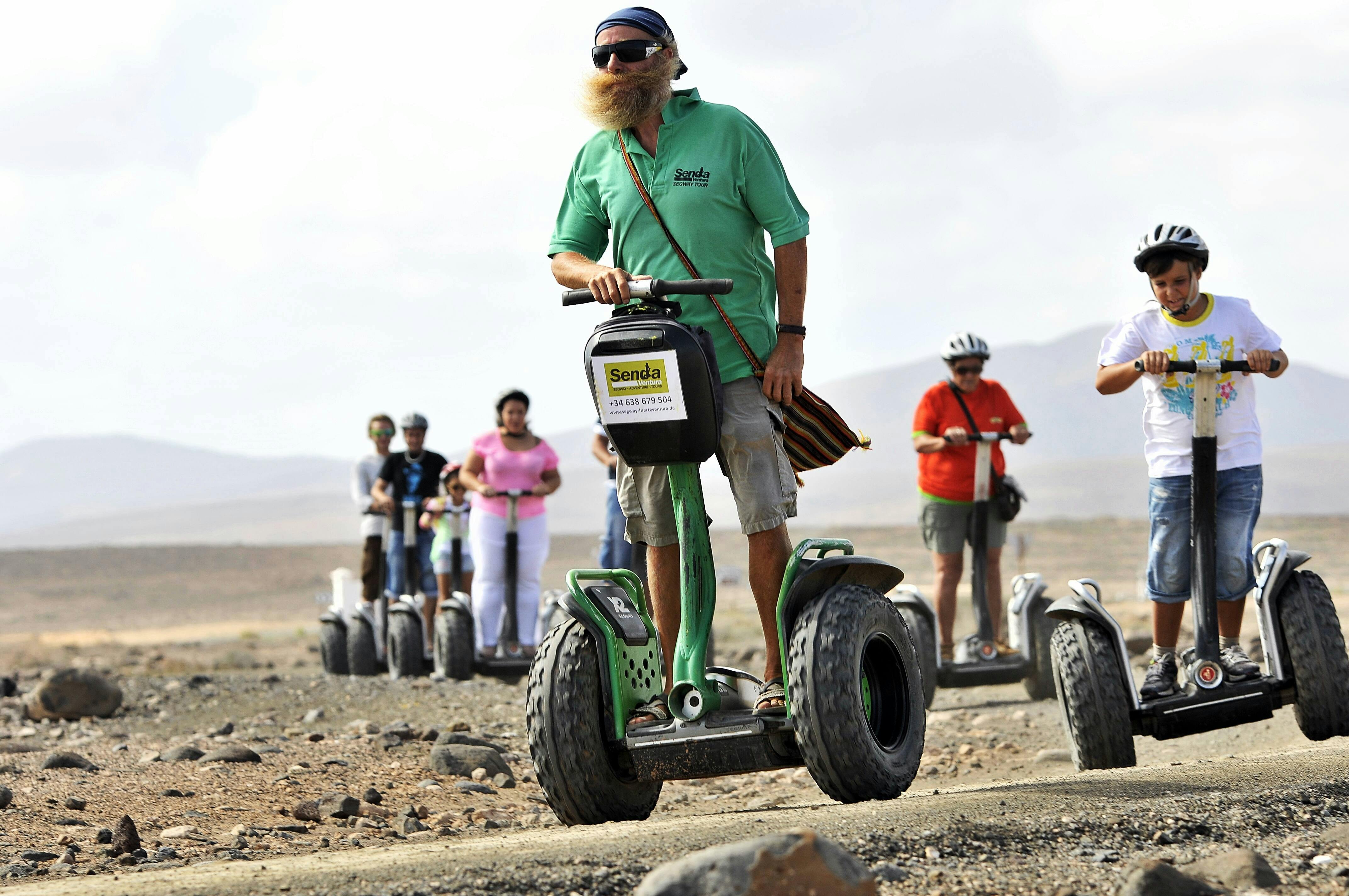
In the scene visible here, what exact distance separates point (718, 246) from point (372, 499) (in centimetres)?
908

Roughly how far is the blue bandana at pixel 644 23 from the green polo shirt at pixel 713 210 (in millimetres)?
176

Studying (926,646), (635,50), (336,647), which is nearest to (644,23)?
(635,50)

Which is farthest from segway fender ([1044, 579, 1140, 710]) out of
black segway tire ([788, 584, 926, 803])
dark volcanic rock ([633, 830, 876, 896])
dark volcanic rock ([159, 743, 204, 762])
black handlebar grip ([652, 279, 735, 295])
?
dark volcanic rock ([159, 743, 204, 762])

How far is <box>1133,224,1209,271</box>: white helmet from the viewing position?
5.59 m

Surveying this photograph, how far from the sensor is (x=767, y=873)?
9.27ft

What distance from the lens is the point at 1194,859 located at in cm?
348

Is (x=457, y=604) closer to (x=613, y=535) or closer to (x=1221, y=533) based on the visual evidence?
(x=613, y=535)

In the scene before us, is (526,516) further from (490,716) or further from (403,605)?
(490,716)

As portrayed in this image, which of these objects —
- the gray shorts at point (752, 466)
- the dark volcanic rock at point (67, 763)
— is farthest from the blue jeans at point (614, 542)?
the gray shorts at point (752, 466)

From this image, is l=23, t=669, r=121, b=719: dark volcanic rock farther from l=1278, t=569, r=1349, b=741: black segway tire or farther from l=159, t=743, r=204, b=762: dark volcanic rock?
l=1278, t=569, r=1349, b=741: black segway tire

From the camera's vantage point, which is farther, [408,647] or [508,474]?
[408,647]

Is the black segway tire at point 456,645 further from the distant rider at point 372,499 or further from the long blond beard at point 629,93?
the long blond beard at point 629,93

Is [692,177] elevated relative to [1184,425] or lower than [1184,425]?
elevated

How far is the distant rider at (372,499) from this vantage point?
13.0 metres
